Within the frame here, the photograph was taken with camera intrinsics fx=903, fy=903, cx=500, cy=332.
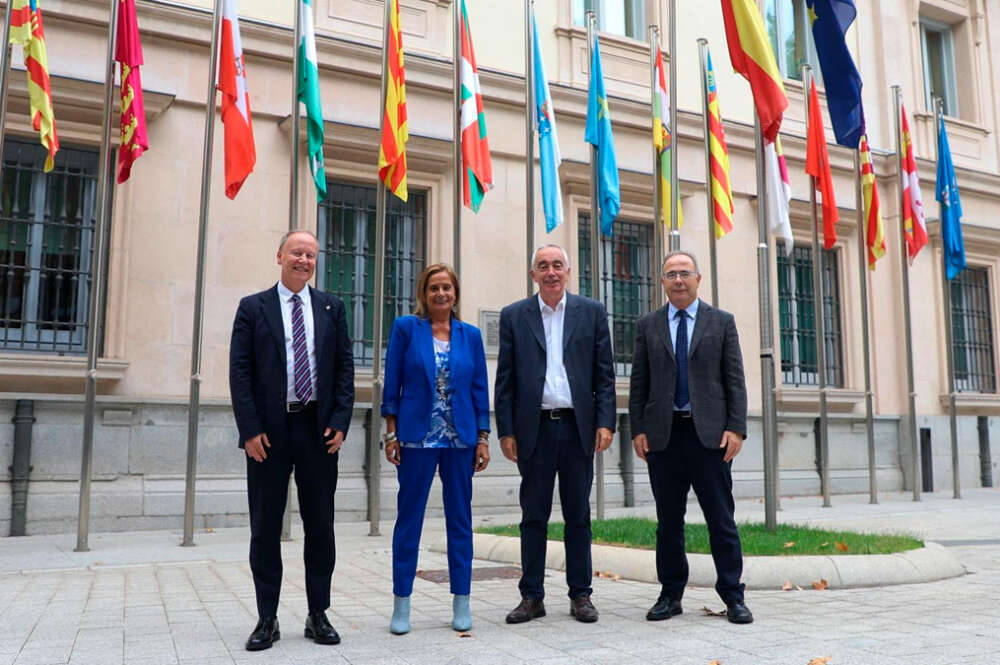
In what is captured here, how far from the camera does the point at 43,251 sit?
10.6 m

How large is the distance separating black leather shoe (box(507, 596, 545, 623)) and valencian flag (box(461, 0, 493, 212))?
20.7 feet

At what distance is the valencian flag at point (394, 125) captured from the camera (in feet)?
33.3

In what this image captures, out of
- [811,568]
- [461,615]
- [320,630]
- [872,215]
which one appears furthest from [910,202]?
[320,630]

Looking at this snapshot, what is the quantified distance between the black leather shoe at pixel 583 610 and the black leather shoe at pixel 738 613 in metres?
0.75

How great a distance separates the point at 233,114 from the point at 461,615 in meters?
6.56

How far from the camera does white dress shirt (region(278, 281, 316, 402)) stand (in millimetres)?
4750

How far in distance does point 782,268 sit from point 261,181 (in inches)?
372

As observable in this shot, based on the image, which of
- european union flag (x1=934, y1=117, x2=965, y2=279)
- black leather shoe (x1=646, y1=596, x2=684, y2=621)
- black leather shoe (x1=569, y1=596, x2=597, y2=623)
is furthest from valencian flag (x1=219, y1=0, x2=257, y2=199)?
european union flag (x1=934, y1=117, x2=965, y2=279)

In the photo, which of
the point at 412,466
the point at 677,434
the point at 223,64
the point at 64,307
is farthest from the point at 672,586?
the point at 64,307

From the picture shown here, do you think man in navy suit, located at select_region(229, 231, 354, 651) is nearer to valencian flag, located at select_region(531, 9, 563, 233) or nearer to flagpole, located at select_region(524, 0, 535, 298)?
flagpole, located at select_region(524, 0, 535, 298)

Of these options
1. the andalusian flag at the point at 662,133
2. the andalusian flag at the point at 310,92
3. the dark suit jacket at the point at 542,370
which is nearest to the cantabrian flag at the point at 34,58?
the andalusian flag at the point at 310,92

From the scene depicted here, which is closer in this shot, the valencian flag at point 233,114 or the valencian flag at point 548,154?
the valencian flag at point 233,114

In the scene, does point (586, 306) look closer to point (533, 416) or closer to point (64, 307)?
point (533, 416)

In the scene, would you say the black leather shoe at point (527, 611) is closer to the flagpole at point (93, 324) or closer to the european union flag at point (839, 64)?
the flagpole at point (93, 324)
